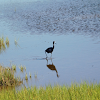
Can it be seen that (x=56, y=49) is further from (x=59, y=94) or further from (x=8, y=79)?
(x=59, y=94)

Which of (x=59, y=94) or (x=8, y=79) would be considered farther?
(x=8, y=79)

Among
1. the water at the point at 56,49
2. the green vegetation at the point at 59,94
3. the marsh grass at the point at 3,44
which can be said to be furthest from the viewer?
the marsh grass at the point at 3,44

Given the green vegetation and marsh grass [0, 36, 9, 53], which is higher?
marsh grass [0, 36, 9, 53]

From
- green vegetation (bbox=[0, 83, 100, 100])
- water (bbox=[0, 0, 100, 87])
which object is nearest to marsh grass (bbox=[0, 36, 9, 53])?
water (bbox=[0, 0, 100, 87])

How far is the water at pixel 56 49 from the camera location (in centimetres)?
1028

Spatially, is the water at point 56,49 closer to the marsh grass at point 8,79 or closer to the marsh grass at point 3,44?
the marsh grass at point 3,44

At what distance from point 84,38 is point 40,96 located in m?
11.2

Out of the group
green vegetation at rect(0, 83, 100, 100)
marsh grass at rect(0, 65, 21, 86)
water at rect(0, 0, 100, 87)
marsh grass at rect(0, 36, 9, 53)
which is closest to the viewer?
green vegetation at rect(0, 83, 100, 100)

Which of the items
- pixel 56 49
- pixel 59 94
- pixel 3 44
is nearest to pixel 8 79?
pixel 59 94

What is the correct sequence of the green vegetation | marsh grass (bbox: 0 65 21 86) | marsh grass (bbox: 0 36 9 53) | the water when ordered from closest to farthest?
the green vegetation → marsh grass (bbox: 0 65 21 86) → the water → marsh grass (bbox: 0 36 9 53)

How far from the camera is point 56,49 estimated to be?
1501 centimetres

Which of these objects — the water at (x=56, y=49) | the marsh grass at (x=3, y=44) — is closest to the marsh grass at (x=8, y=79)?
the water at (x=56, y=49)

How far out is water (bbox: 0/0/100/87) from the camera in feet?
33.7

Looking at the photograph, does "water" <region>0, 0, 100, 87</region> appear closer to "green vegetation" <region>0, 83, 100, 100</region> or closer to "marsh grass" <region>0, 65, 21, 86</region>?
"marsh grass" <region>0, 65, 21, 86</region>
